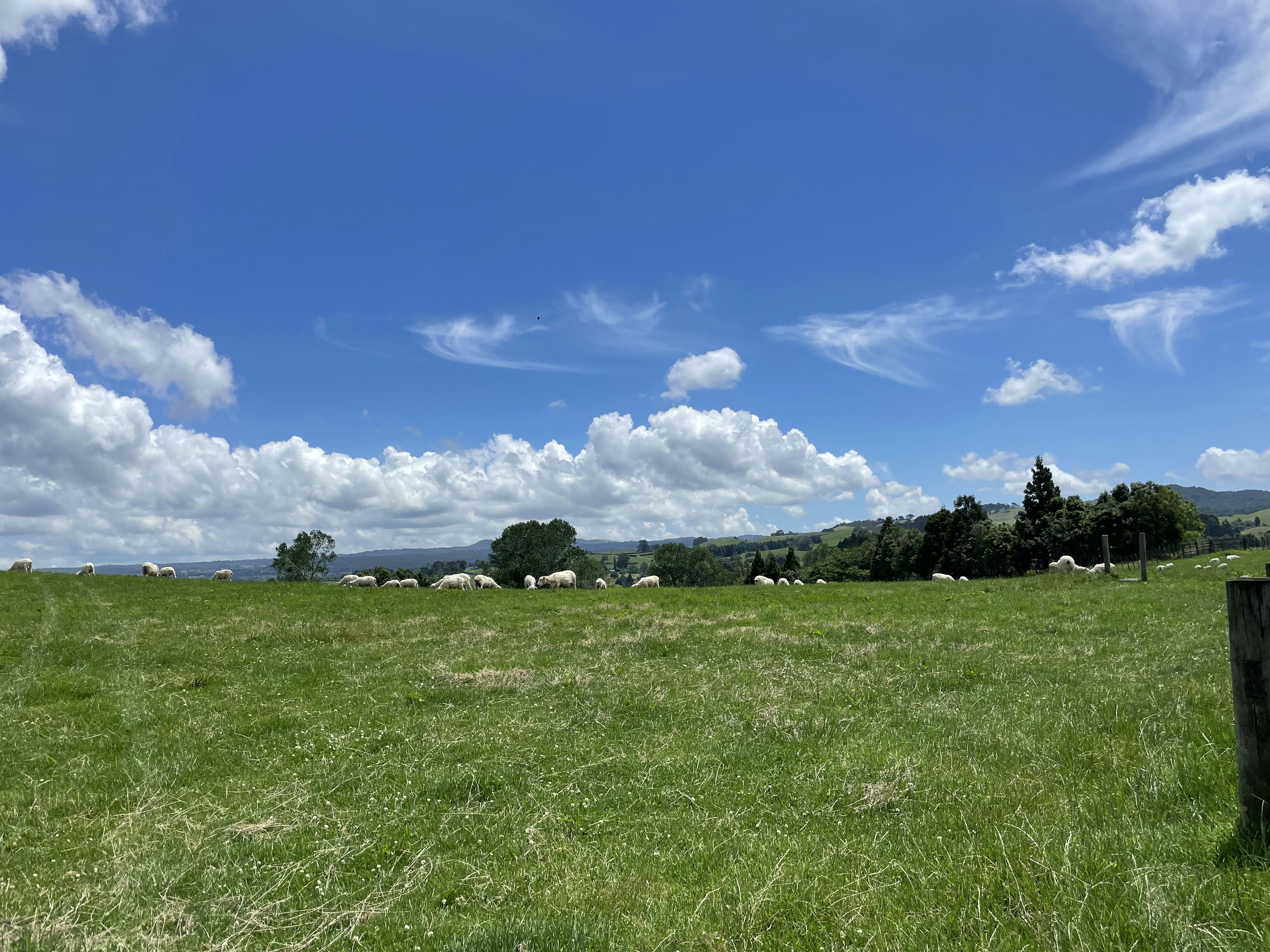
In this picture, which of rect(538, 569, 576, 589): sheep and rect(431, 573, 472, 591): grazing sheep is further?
rect(538, 569, 576, 589): sheep

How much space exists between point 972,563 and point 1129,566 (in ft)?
173

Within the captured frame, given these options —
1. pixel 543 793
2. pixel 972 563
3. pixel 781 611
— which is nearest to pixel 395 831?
pixel 543 793

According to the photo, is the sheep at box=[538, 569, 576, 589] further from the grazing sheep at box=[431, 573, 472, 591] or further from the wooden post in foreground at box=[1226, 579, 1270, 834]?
the wooden post in foreground at box=[1226, 579, 1270, 834]

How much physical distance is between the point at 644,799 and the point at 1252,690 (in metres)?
6.84

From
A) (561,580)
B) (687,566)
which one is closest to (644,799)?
(561,580)

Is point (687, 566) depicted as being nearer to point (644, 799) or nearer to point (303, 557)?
point (303, 557)

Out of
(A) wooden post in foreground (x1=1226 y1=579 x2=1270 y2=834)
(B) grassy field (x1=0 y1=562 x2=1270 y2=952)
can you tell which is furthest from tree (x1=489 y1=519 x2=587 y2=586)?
(A) wooden post in foreground (x1=1226 y1=579 x2=1270 y2=834)

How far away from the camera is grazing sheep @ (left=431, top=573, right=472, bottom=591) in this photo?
179 ft

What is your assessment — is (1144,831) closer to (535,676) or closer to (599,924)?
(599,924)

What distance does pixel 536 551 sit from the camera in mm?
121812

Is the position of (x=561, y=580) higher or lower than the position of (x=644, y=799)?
lower

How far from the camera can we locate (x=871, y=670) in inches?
645

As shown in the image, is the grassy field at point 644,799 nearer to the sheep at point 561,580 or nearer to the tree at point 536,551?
the sheep at point 561,580

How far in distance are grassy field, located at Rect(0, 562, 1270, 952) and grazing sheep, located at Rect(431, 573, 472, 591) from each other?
1334 inches
